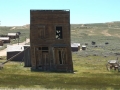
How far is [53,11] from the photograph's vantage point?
43094mm

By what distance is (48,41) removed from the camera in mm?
43156

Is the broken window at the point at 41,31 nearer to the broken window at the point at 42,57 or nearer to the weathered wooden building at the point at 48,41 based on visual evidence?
the weathered wooden building at the point at 48,41

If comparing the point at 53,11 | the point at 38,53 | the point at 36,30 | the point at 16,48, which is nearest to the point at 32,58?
the point at 38,53

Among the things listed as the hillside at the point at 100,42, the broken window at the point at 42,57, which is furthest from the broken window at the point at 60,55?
the hillside at the point at 100,42

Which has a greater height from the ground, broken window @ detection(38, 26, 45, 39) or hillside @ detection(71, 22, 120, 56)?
broken window @ detection(38, 26, 45, 39)

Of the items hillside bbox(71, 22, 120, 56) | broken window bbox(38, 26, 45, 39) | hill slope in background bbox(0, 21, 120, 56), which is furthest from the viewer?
hill slope in background bbox(0, 21, 120, 56)

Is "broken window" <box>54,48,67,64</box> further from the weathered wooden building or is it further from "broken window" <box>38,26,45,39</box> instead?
"broken window" <box>38,26,45,39</box>

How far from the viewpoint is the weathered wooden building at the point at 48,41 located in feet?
141

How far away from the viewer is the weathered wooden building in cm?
4294

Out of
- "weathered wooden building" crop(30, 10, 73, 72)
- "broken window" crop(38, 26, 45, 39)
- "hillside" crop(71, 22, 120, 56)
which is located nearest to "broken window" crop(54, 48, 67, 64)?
"weathered wooden building" crop(30, 10, 73, 72)

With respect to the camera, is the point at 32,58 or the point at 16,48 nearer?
the point at 32,58

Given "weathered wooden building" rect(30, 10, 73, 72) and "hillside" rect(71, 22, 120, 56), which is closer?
"weathered wooden building" rect(30, 10, 73, 72)

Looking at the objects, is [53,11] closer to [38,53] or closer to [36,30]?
[36,30]

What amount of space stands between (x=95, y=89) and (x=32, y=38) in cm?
1955
